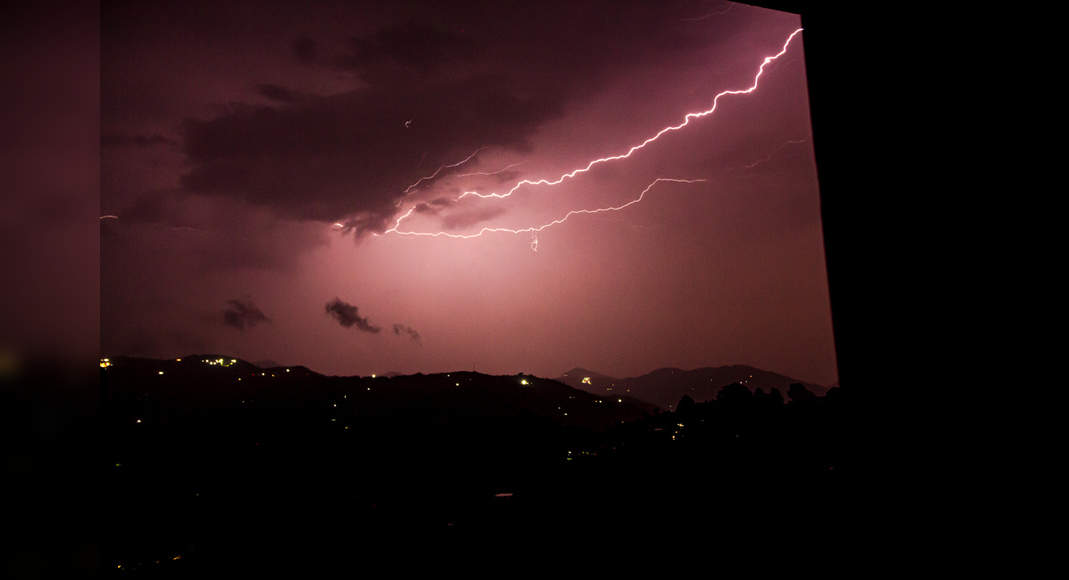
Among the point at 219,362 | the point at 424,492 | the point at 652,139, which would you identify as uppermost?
the point at 652,139

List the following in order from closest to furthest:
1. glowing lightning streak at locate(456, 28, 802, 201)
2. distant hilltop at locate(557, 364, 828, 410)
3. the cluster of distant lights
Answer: glowing lightning streak at locate(456, 28, 802, 201) → distant hilltop at locate(557, 364, 828, 410) → the cluster of distant lights

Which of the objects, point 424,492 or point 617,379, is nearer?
point 424,492

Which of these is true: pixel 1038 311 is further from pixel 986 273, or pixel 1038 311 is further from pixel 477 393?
pixel 477 393

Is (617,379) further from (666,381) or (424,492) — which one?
(424,492)

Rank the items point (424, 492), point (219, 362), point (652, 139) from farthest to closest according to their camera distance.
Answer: point (219, 362) → point (652, 139) → point (424, 492)

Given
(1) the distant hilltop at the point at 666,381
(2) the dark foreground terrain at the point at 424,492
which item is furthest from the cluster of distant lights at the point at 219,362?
(1) the distant hilltop at the point at 666,381

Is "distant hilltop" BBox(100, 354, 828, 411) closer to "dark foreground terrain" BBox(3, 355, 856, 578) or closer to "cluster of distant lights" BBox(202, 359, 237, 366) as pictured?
"cluster of distant lights" BBox(202, 359, 237, 366)

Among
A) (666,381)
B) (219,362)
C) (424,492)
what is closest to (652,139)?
(424,492)

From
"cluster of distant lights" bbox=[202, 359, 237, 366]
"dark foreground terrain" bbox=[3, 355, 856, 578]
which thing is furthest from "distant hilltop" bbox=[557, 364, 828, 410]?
"cluster of distant lights" bbox=[202, 359, 237, 366]
